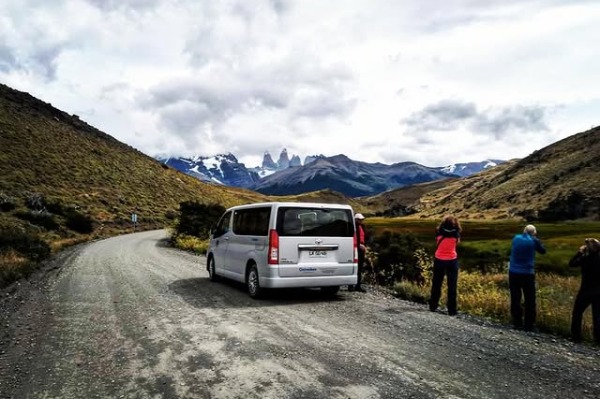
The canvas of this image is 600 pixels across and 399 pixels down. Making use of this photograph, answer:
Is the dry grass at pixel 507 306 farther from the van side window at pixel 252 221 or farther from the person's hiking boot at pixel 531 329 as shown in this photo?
the van side window at pixel 252 221

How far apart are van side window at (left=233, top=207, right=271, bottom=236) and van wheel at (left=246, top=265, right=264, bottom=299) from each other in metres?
0.92

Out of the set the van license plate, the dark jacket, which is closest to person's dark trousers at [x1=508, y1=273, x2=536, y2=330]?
the dark jacket

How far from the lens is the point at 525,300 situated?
29.5 ft

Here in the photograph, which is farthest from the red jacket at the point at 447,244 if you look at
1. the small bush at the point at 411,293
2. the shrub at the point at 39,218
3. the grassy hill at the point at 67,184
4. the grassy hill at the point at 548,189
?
the grassy hill at the point at 548,189

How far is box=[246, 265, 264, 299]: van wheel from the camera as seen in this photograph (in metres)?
11.3

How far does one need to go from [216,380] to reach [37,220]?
42116 mm

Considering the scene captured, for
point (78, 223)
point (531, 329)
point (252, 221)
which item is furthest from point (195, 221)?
point (531, 329)

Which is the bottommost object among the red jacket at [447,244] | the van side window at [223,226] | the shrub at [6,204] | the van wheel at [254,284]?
the van wheel at [254,284]

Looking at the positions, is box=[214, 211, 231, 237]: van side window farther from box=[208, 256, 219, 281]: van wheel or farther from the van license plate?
the van license plate

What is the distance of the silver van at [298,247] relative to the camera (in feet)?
35.8

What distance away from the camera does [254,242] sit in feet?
38.4

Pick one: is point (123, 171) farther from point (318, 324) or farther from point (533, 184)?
point (533, 184)

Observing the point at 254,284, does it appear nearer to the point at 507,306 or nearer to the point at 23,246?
the point at 507,306

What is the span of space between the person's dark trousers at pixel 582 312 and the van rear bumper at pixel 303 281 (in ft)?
15.9
